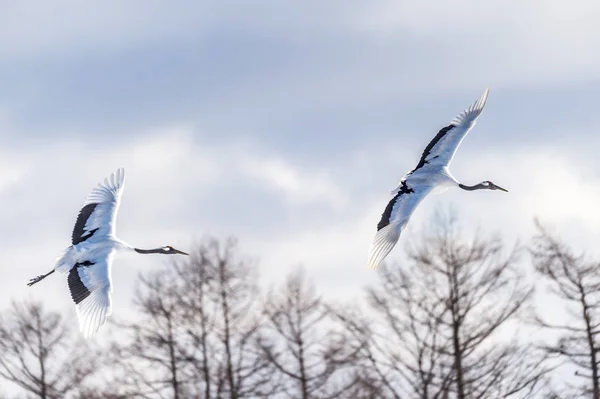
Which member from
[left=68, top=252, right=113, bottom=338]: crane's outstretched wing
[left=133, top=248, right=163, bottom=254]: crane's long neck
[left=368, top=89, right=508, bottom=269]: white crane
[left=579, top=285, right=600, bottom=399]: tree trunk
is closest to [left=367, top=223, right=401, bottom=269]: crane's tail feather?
[left=368, top=89, right=508, bottom=269]: white crane

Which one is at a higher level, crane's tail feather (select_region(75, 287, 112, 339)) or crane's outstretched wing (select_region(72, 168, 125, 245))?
crane's outstretched wing (select_region(72, 168, 125, 245))

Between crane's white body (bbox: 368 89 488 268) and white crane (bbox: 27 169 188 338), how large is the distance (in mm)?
4954

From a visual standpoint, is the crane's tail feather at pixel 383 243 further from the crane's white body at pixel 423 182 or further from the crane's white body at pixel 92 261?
the crane's white body at pixel 92 261

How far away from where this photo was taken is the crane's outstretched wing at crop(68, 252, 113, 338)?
A: 27094 mm

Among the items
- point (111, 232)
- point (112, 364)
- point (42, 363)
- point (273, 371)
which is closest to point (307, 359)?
point (273, 371)

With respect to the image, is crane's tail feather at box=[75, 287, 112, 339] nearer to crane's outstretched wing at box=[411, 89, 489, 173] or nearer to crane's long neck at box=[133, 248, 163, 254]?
crane's long neck at box=[133, 248, 163, 254]

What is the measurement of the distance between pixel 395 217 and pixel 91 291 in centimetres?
609

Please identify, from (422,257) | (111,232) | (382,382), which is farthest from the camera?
(422,257)

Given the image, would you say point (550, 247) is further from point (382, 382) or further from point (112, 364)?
point (112, 364)

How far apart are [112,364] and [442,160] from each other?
40.8 feet

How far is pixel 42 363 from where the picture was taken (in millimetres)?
42562

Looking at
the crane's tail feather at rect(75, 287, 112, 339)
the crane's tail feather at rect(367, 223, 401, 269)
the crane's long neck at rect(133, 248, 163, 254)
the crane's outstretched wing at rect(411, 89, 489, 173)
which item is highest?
the crane's outstretched wing at rect(411, 89, 489, 173)

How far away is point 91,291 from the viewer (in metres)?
27.5

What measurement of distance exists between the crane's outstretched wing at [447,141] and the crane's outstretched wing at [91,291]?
256 inches
